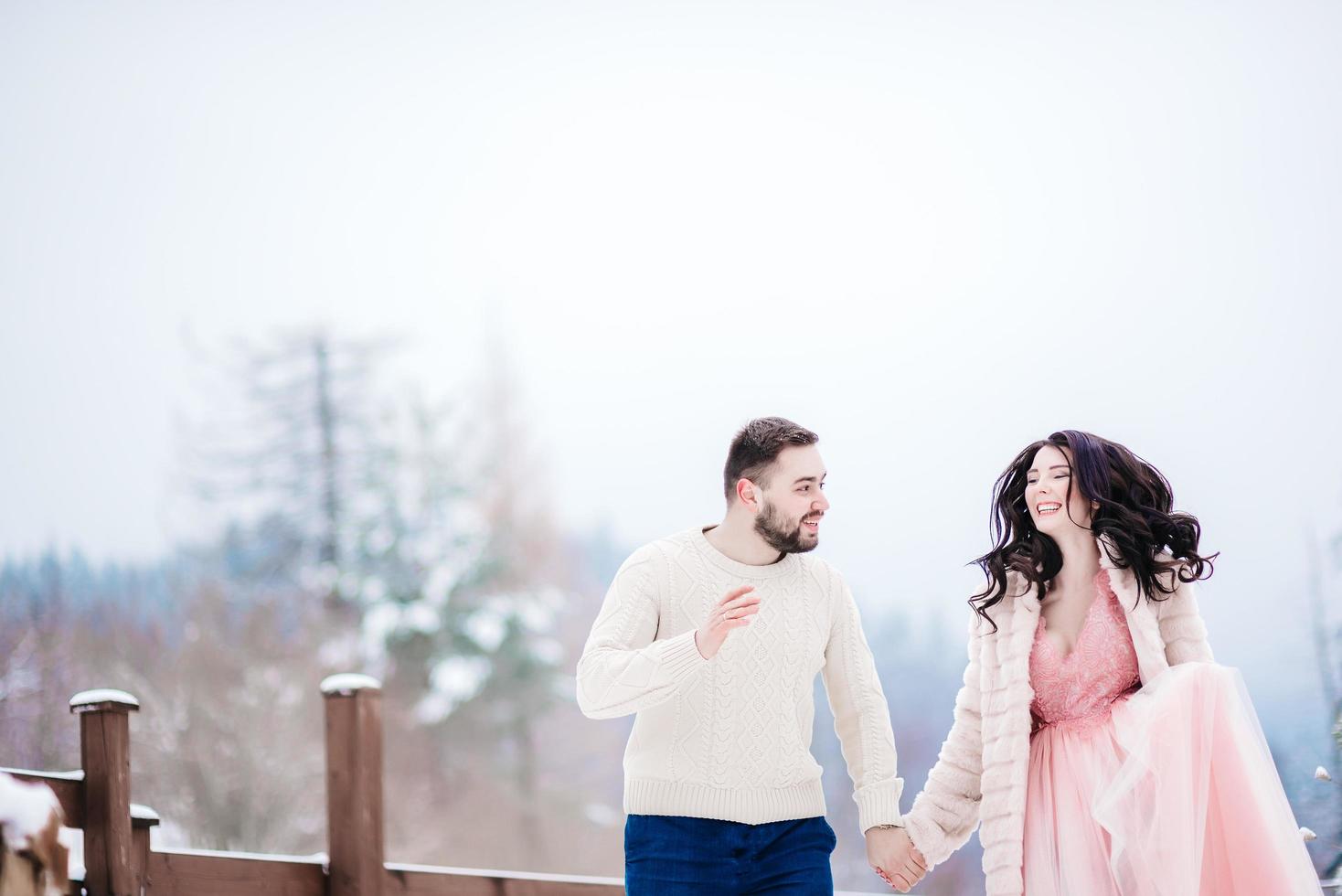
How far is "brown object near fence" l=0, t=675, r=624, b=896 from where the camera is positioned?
12.4 ft

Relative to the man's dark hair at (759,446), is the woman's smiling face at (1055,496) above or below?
below

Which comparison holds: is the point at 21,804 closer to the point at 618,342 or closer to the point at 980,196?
the point at 980,196

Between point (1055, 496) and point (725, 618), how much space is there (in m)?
0.99

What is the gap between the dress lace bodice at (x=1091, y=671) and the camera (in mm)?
3234

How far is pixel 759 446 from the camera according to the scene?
3361mm

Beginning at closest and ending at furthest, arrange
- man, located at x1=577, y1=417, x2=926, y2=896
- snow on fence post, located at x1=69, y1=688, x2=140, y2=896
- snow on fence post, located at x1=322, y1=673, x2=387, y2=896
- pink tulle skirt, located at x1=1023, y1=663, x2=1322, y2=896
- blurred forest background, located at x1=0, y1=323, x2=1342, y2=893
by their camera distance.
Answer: pink tulle skirt, located at x1=1023, y1=663, x2=1322, y2=896 < man, located at x1=577, y1=417, x2=926, y2=896 < snow on fence post, located at x1=69, y1=688, x2=140, y2=896 < snow on fence post, located at x1=322, y1=673, x2=387, y2=896 < blurred forest background, located at x1=0, y1=323, x2=1342, y2=893

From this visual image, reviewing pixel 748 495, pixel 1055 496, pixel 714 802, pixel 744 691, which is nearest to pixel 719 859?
pixel 714 802

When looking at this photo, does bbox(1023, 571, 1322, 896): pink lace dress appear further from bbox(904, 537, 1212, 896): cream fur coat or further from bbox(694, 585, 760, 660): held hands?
bbox(694, 585, 760, 660): held hands

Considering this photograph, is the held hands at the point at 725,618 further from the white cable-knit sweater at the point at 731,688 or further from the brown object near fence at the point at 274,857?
the brown object near fence at the point at 274,857

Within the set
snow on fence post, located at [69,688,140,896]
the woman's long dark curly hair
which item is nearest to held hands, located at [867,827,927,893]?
the woman's long dark curly hair

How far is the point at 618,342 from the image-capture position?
1788cm

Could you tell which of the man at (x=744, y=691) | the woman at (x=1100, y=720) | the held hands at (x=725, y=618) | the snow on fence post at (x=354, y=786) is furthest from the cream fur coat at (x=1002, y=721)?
the snow on fence post at (x=354, y=786)

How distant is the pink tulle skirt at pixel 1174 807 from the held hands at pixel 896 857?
27 centimetres

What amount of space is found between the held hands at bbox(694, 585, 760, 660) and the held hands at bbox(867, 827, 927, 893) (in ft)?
2.36
